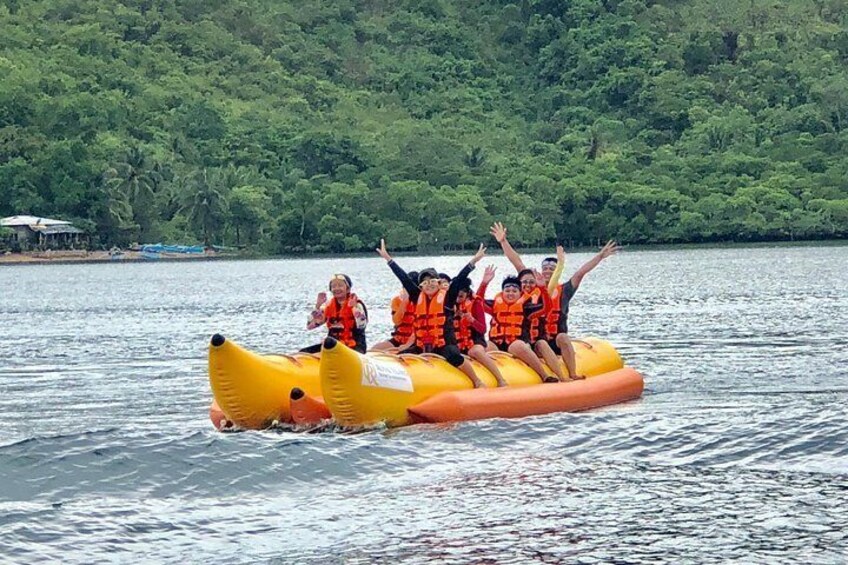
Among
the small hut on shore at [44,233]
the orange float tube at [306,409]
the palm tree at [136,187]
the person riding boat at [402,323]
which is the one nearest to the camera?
the orange float tube at [306,409]

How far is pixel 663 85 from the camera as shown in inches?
4427

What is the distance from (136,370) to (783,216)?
6835 centimetres

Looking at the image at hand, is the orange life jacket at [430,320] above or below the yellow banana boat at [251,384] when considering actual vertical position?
above

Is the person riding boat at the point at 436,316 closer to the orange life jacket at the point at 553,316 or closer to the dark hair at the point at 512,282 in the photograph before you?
the dark hair at the point at 512,282

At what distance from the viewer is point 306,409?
12.8 meters

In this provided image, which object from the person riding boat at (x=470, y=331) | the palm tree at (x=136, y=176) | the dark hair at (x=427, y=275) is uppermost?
the palm tree at (x=136, y=176)

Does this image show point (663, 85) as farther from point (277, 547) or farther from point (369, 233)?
point (277, 547)

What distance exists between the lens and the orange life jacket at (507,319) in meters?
14.7

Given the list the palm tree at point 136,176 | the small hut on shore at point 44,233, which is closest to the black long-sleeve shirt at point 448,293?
the small hut on shore at point 44,233

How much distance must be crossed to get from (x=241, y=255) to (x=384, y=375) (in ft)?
245

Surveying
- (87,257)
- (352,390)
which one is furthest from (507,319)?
(87,257)

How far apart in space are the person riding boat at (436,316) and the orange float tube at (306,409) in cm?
139

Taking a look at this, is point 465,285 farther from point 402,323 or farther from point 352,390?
point 352,390

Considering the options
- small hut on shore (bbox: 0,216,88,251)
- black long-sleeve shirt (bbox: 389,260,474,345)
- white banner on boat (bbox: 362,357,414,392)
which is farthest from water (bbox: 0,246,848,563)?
small hut on shore (bbox: 0,216,88,251)
